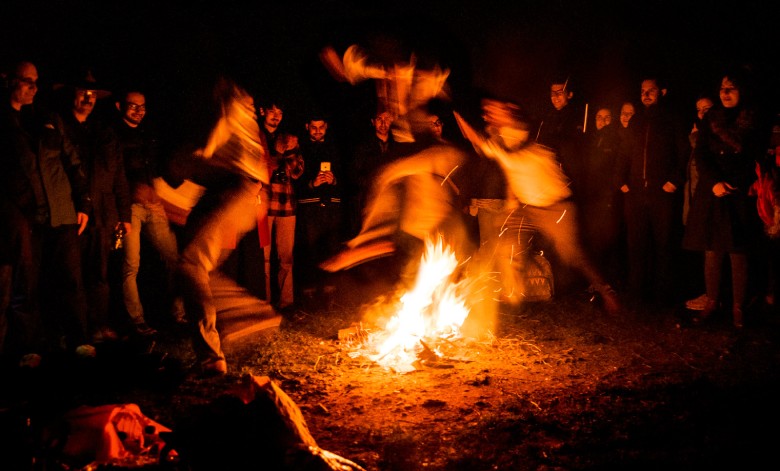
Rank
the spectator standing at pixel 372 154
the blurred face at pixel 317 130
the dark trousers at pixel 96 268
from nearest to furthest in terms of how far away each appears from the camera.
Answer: the dark trousers at pixel 96 268 < the blurred face at pixel 317 130 < the spectator standing at pixel 372 154

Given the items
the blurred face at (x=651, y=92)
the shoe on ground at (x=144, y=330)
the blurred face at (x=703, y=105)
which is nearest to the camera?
the shoe on ground at (x=144, y=330)

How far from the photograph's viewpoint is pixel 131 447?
11.2 feet

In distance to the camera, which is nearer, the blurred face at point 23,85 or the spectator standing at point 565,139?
the blurred face at point 23,85

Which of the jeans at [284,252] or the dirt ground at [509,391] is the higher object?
the jeans at [284,252]

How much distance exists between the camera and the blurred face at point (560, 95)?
7652mm

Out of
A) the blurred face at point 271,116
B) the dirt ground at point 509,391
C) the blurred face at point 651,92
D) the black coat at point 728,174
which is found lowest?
the dirt ground at point 509,391

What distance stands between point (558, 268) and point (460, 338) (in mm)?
2638

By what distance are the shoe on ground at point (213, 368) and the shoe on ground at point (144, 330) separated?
1365mm

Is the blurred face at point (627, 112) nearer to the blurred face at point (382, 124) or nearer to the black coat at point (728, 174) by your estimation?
the black coat at point (728, 174)

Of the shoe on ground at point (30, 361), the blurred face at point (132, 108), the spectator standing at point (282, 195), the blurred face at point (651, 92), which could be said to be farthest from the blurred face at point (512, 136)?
the shoe on ground at point (30, 361)

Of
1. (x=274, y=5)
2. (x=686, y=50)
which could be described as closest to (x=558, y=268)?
(x=686, y=50)

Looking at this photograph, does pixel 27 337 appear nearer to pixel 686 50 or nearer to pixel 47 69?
pixel 47 69

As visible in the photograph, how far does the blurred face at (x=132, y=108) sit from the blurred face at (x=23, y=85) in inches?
43.6

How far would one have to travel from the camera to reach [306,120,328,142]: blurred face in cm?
713
